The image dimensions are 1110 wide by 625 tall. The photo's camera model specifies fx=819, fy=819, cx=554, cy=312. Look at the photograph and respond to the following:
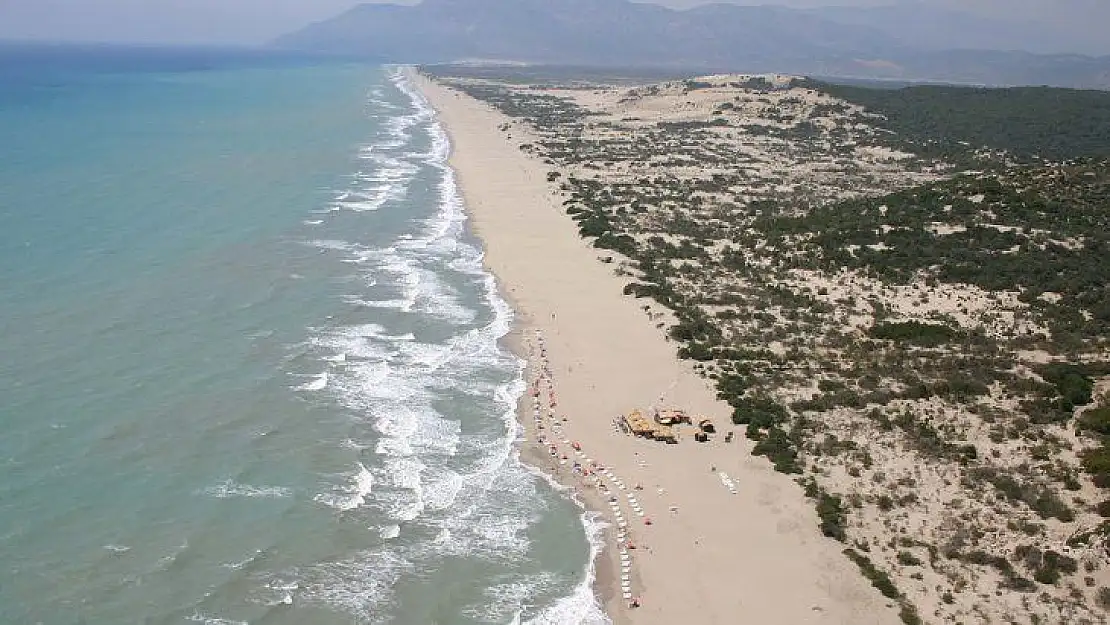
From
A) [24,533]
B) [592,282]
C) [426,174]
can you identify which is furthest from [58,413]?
[426,174]

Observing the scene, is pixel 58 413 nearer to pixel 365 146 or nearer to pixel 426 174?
pixel 426 174

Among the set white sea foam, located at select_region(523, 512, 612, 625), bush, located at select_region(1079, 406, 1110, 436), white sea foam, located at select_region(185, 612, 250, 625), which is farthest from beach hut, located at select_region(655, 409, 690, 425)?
white sea foam, located at select_region(185, 612, 250, 625)

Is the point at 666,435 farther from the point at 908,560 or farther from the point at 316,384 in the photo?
the point at 316,384

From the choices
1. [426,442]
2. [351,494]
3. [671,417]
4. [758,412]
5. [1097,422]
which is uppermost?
[1097,422]

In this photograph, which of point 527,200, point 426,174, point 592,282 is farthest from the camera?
point 426,174

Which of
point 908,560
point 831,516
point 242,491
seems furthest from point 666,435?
point 242,491

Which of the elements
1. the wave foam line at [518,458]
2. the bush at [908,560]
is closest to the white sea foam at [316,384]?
the wave foam line at [518,458]
